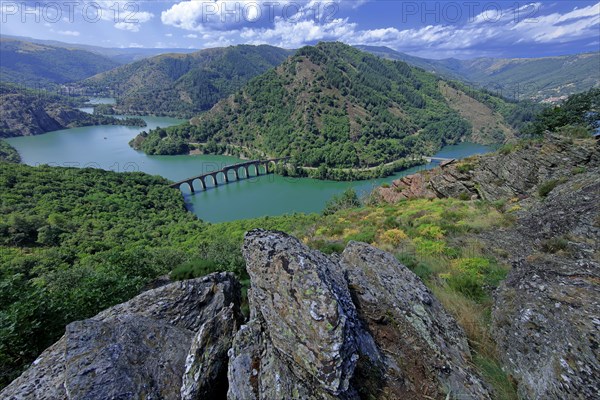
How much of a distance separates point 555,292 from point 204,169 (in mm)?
99533

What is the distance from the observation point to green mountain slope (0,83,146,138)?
137 meters

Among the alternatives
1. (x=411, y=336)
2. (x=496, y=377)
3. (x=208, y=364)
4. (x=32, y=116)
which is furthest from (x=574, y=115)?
(x=32, y=116)

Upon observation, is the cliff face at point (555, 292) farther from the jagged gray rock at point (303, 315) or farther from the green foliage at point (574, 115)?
the green foliage at point (574, 115)

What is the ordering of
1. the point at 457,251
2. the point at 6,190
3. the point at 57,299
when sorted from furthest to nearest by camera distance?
the point at 6,190, the point at 457,251, the point at 57,299

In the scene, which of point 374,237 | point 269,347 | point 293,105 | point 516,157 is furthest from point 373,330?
point 293,105

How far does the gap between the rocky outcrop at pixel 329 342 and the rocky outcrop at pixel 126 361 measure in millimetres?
636

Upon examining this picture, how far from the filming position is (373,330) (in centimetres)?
426

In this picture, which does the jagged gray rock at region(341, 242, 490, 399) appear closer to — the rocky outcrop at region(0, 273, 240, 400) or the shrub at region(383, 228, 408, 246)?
the rocky outcrop at region(0, 273, 240, 400)

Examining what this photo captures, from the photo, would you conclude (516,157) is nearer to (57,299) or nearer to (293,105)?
(57,299)

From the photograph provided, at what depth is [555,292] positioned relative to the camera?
13.7 ft

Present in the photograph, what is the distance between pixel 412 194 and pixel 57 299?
2584 centimetres

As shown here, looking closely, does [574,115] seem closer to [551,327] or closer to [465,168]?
[465,168]

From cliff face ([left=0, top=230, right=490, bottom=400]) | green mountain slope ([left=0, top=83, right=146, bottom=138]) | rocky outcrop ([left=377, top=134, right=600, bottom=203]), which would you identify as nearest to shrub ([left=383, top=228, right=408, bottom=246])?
cliff face ([left=0, top=230, right=490, bottom=400])

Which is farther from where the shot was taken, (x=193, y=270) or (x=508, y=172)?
(x=508, y=172)
